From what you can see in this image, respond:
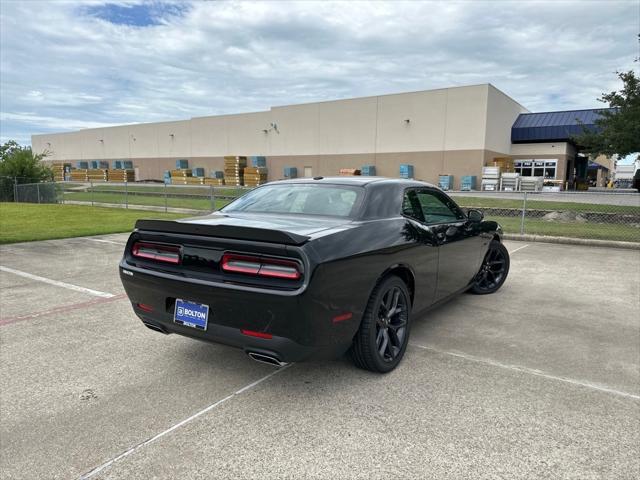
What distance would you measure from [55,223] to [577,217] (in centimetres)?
1617

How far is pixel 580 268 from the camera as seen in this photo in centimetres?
789

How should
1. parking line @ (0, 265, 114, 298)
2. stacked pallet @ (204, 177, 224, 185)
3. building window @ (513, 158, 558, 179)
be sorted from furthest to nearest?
stacked pallet @ (204, 177, 224, 185)
building window @ (513, 158, 558, 179)
parking line @ (0, 265, 114, 298)

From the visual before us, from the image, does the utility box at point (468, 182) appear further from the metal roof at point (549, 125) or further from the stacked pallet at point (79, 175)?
the stacked pallet at point (79, 175)

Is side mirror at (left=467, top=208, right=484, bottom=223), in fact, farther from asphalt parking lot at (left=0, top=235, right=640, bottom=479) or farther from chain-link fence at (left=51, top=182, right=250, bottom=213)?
chain-link fence at (left=51, top=182, right=250, bottom=213)

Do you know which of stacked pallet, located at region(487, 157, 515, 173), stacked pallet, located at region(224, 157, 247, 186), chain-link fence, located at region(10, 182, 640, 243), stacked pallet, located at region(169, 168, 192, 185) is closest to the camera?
chain-link fence, located at region(10, 182, 640, 243)

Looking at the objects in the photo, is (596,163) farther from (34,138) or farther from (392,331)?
(34,138)

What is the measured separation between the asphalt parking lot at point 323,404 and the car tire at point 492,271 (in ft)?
2.95

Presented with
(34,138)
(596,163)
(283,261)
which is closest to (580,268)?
(283,261)

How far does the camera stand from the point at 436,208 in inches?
183

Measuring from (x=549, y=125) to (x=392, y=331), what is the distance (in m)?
39.9

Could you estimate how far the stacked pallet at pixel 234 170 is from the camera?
4178cm

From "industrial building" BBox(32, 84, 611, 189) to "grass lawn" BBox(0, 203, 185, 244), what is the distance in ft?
78.6

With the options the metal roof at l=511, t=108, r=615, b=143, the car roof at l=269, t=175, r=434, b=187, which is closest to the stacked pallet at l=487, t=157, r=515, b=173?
the metal roof at l=511, t=108, r=615, b=143

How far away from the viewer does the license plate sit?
9.82 ft
